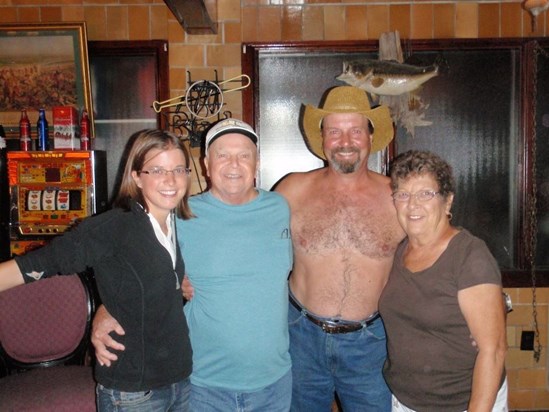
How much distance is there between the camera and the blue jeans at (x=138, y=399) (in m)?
1.76

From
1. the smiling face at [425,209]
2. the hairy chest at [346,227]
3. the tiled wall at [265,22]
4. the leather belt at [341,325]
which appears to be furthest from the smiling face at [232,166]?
the tiled wall at [265,22]

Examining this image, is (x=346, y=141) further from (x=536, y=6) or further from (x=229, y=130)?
(x=536, y=6)

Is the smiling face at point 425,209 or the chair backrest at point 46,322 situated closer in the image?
the smiling face at point 425,209

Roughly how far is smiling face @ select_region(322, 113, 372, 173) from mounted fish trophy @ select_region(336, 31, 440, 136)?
38.4 inches

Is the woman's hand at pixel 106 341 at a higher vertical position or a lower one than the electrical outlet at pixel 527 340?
higher

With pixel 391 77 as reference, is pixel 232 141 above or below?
below

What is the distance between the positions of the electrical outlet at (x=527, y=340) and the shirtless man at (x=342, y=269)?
82.4 inches

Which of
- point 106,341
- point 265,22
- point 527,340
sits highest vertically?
point 265,22

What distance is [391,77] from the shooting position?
11.6 ft

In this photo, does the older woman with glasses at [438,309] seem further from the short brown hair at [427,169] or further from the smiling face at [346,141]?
the smiling face at [346,141]

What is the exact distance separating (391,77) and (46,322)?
2.76 m

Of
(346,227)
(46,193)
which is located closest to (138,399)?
(346,227)

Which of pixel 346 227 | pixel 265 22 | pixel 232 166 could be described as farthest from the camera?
pixel 265 22

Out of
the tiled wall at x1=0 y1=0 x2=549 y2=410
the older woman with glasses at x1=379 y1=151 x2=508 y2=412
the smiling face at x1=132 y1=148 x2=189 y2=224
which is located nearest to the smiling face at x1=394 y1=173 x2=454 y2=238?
the older woman with glasses at x1=379 y1=151 x2=508 y2=412
